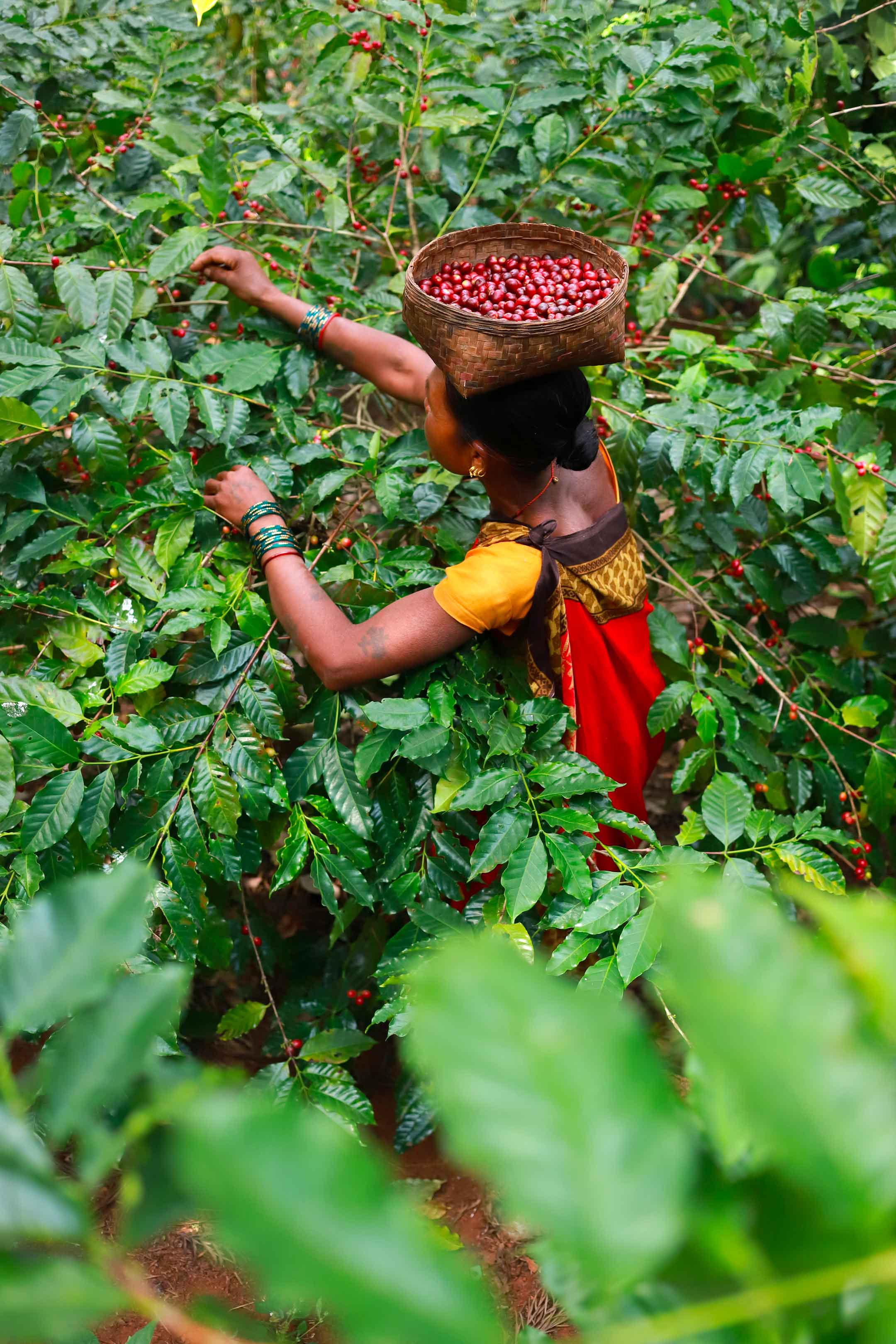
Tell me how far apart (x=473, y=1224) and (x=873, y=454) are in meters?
1.95

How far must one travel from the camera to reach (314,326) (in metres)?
1.93

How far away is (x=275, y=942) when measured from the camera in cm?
223

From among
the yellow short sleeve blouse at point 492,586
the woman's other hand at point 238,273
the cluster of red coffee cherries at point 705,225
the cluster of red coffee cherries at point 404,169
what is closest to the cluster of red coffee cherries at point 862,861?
the yellow short sleeve blouse at point 492,586

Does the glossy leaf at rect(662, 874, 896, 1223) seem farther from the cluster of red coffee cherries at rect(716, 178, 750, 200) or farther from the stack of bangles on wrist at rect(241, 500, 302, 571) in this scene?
the cluster of red coffee cherries at rect(716, 178, 750, 200)

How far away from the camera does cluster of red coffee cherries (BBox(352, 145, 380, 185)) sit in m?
2.37

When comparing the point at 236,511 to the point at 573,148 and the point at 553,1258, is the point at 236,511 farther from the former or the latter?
the point at 553,1258

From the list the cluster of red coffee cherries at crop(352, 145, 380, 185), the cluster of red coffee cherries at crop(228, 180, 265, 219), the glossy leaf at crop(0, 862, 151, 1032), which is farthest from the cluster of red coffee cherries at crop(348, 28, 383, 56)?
the glossy leaf at crop(0, 862, 151, 1032)

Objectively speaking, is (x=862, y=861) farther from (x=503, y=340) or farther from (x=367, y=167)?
(x=367, y=167)

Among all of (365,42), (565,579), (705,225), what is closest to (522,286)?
(565,579)

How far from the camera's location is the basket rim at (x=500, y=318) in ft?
4.68

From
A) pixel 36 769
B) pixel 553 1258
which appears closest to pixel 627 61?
pixel 36 769

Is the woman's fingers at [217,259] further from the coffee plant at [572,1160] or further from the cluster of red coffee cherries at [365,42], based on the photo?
the coffee plant at [572,1160]

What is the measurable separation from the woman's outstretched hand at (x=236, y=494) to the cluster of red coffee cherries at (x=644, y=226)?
123 cm

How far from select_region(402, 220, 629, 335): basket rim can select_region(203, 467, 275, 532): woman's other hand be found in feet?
1.43
